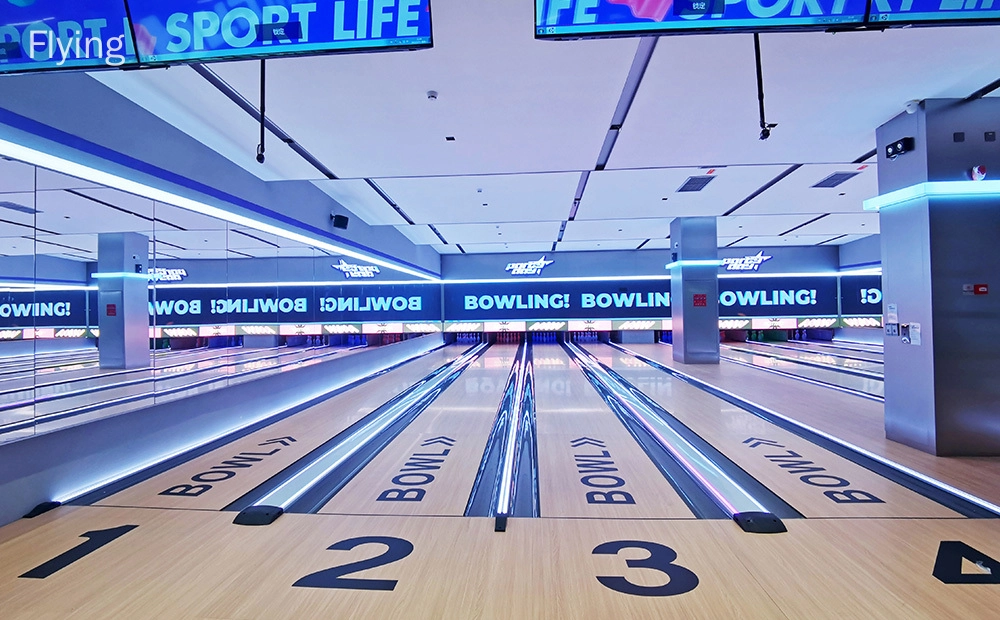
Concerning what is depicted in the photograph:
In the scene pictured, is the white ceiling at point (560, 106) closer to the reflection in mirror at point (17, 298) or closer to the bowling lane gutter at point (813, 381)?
the reflection in mirror at point (17, 298)

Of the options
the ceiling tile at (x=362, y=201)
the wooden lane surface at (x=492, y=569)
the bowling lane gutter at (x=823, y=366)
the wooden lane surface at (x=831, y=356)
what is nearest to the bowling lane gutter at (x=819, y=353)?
the wooden lane surface at (x=831, y=356)

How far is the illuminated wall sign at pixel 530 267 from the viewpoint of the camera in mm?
14562

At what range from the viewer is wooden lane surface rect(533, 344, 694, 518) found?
2881 mm

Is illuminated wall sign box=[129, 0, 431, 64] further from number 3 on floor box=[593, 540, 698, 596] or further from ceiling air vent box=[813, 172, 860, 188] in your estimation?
ceiling air vent box=[813, 172, 860, 188]

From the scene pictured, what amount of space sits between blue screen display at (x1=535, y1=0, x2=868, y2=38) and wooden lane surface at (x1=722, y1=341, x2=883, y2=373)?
28.2 feet

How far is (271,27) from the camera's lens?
1.81 metres

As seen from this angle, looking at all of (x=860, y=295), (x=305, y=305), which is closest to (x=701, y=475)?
(x=305, y=305)

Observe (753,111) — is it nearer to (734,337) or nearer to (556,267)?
(556,267)

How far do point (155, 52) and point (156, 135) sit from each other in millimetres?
2398

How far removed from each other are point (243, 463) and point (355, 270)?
7763mm

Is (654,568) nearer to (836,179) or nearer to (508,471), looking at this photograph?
(508,471)

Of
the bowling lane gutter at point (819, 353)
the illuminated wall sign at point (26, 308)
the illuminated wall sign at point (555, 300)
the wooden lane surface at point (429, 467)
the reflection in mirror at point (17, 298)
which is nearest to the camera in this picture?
the wooden lane surface at point (429, 467)

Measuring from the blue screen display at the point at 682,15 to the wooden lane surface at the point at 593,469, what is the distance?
2.41 meters

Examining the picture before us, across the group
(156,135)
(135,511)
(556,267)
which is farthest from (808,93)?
(556,267)
